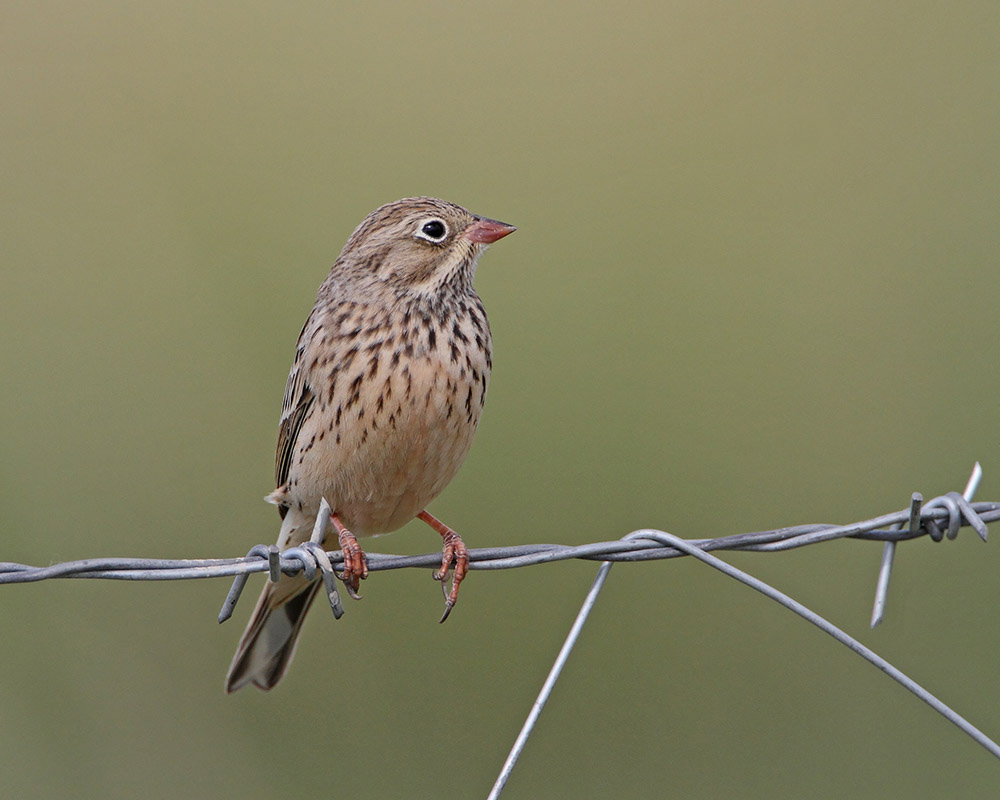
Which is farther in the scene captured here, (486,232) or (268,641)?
(268,641)

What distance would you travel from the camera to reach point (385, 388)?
4.31 meters

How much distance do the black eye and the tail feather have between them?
144 cm

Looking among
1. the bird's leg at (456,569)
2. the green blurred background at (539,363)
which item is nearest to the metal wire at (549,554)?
the bird's leg at (456,569)

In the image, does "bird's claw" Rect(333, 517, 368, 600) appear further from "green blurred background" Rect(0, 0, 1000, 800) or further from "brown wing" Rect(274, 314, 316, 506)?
"green blurred background" Rect(0, 0, 1000, 800)

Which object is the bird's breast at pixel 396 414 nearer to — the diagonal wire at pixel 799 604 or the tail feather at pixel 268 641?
the tail feather at pixel 268 641

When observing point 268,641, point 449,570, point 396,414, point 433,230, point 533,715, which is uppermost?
point 433,230

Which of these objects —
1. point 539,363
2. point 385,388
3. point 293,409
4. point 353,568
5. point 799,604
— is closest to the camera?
point 799,604

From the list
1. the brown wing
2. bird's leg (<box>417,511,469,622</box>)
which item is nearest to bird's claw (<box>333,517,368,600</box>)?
bird's leg (<box>417,511,469,622</box>)

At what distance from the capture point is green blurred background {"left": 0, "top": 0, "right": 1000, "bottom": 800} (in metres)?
6.25

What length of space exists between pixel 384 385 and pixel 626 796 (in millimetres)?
2892

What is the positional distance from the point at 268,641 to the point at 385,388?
1327mm

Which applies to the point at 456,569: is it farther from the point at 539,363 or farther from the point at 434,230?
the point at 539,363

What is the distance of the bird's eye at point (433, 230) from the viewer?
4691mm

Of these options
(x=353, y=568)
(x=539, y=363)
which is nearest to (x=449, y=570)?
(x=353, y=568)
